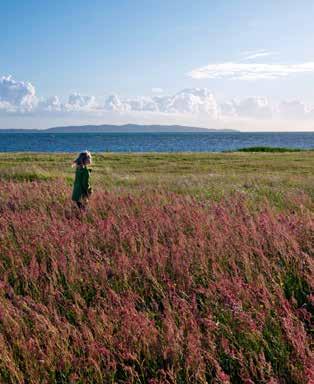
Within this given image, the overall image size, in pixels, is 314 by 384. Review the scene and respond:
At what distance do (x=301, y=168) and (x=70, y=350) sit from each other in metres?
25.1

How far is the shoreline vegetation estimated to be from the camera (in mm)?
3311

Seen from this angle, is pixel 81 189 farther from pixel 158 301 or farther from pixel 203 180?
pixel 203 180

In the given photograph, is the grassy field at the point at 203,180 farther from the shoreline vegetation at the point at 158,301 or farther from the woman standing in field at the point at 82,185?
the shoreline vegetation at the point at 158,301

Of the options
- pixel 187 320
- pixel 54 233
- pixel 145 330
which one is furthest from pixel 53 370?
pixel 54 233

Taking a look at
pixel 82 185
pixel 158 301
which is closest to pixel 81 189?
pixel 82 185

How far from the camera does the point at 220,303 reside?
13.9 feet

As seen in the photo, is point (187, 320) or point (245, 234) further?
point (245, 234)

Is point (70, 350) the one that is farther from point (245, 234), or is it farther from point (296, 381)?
point (245, 234)

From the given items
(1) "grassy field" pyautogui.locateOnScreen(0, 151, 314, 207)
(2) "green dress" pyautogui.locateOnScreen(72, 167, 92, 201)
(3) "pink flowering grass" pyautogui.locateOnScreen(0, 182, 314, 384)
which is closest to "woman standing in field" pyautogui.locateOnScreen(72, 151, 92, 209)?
(2) "green dress" pyautogui.locateOnScreen(72, 167, 92, 201)

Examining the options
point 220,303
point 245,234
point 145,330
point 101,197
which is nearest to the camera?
point 145,330

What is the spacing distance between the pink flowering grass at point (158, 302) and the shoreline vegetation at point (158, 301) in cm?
2

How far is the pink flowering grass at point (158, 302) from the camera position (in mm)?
3312

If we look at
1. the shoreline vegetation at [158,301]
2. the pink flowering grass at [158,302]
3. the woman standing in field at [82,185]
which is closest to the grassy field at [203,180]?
the woman standing in field at [82,185]

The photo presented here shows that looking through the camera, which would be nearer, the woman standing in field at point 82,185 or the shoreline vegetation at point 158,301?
the shoreline vegetation at point 158,301
